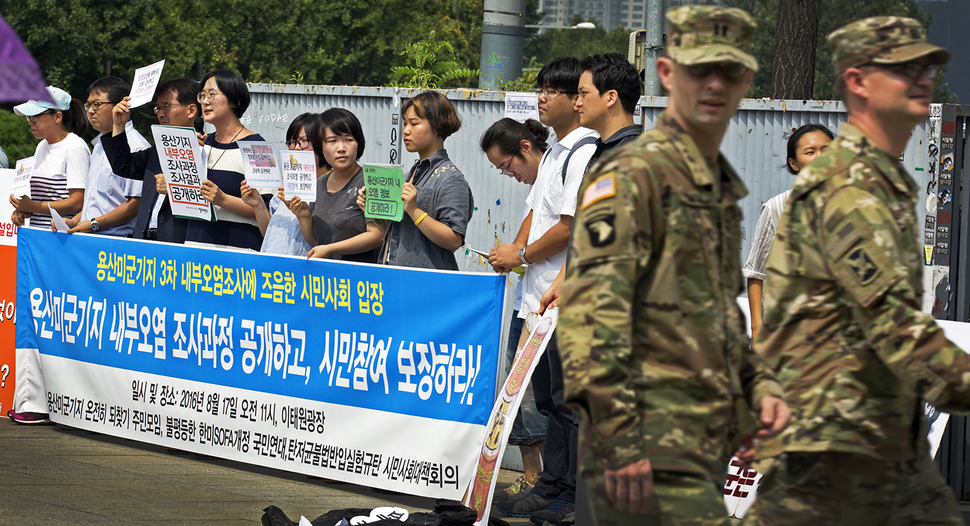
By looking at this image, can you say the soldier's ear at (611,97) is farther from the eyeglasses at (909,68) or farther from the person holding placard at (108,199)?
the person holding placard at (108,199)

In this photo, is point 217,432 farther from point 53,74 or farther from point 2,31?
point 53,74

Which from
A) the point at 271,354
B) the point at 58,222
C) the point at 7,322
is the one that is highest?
the point at 58,222

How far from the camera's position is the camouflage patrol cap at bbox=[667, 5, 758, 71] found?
3100 millimetres

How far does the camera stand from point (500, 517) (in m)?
6.65

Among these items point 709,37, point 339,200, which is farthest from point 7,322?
point 709,37

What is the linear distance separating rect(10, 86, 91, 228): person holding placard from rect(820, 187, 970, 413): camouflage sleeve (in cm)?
679

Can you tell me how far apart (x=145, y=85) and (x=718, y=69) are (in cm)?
573

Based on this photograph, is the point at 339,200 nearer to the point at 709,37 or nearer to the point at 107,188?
the point at 107,188

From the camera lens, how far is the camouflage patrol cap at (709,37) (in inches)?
122

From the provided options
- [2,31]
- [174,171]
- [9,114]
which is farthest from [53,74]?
[2,31]

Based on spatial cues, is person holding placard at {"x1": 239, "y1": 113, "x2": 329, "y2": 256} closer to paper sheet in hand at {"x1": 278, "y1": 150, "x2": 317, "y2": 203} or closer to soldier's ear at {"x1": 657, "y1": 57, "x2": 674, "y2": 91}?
paper sheet in hand at {"x1": 278, "y1": 150, "x2": 317, "y2": 203}

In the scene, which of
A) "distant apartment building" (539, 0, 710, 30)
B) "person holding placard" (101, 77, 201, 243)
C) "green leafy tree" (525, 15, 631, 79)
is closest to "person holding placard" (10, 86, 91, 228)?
"person holding placard" (101, 77, 201, 243)

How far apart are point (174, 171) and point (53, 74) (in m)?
39.5

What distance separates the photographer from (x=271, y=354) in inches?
291
